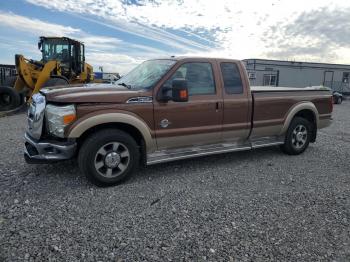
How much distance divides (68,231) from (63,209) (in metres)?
0.52

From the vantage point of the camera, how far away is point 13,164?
502 centimetres

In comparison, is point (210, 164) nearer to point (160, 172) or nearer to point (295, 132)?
point (160, 172)

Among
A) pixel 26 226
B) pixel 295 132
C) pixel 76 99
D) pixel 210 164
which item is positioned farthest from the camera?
pixel 295 132

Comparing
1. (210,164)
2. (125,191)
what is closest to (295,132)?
(210,164)

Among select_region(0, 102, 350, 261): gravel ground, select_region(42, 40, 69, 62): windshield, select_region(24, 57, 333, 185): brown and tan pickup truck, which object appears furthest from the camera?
select_region(42, 40, 69, 62): windshield

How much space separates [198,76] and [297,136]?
274 centimetres

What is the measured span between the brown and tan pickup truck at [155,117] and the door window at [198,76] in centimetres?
2

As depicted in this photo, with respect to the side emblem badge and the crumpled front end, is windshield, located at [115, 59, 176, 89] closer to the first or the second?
the side emblem badge

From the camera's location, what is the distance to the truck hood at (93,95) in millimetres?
3896

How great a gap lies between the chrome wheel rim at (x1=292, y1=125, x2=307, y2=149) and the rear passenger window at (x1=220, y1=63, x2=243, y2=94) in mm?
1794

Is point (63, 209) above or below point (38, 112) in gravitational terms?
below

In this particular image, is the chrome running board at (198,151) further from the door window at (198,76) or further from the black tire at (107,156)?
the door window at (198,76)

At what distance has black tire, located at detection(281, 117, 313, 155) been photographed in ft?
20.0

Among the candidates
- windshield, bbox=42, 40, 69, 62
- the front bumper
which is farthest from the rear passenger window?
windshield, bbox=42, 40, 69, 62
